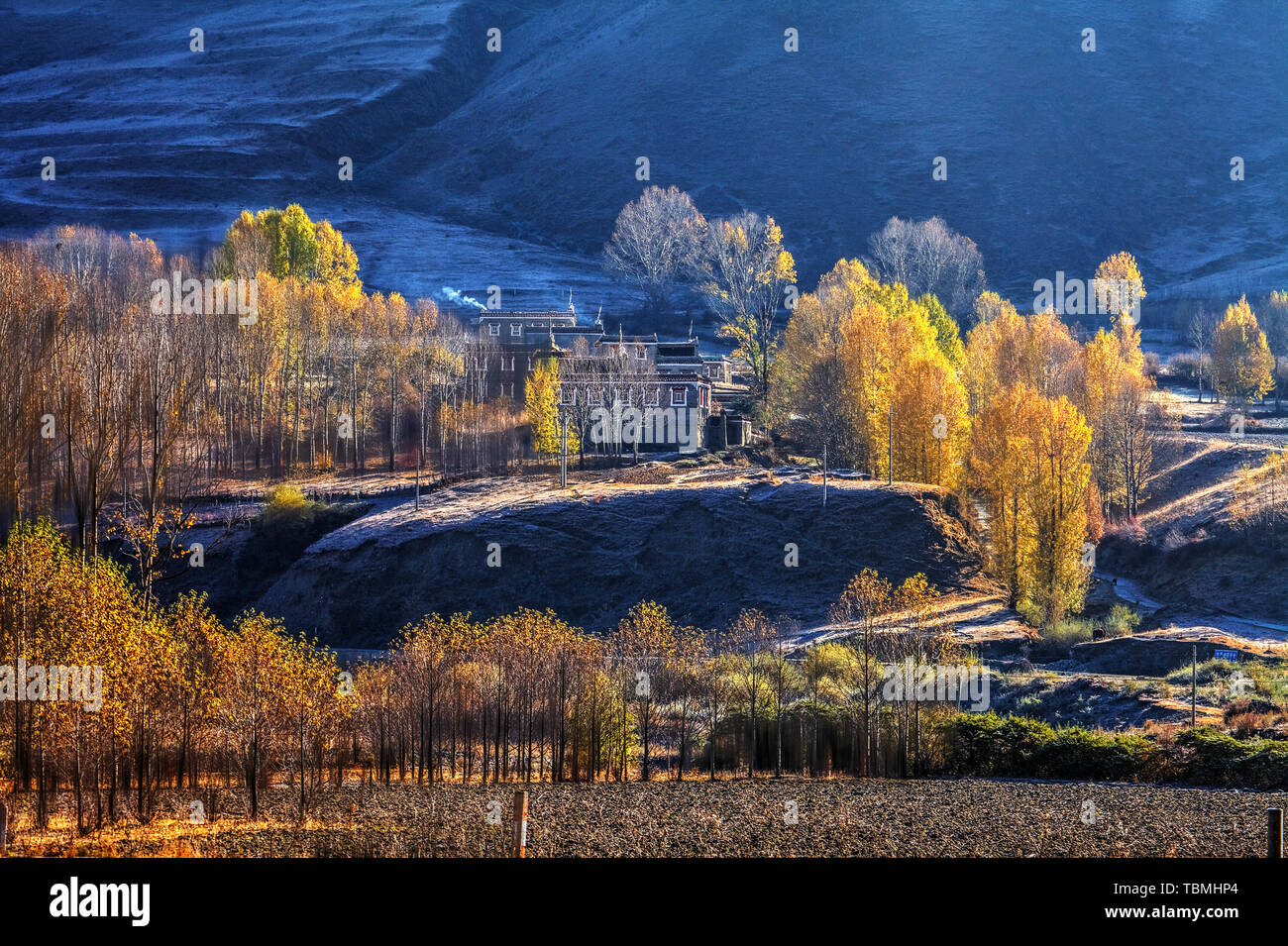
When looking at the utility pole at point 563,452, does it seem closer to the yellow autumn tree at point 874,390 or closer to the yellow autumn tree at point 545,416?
the yellow autumn tree at point 545,416

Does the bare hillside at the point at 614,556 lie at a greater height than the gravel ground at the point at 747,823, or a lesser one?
greater

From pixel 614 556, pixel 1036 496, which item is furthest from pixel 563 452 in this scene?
pixel 1036 496

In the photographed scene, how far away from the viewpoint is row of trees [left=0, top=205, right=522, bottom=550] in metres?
52.3

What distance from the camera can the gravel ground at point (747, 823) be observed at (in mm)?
28156

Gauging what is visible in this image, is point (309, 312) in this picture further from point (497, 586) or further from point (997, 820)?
point (997, 820)

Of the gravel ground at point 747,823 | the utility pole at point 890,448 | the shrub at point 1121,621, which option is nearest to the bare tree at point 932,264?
the utility pole at point 890,448

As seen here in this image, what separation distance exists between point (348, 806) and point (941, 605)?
32.0m

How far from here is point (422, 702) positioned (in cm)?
3981

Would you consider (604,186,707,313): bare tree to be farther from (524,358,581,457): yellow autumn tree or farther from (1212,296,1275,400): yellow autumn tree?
(524,358,581,457): yellow autumn tree

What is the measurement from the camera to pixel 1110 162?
193 m

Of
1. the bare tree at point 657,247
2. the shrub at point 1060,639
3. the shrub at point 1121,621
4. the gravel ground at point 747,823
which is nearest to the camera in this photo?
the gravel ground at point 747,823

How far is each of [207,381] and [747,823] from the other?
56837 mm

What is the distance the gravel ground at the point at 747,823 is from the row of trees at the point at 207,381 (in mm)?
20399
